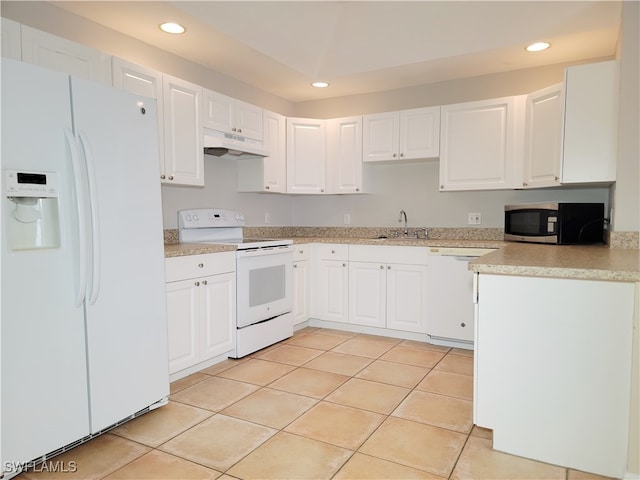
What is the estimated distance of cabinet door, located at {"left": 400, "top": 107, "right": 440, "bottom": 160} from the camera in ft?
12.5

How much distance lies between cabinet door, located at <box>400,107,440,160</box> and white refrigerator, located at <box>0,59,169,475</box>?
2403mm

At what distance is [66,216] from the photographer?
1.88 metres

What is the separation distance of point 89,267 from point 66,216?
25 cm

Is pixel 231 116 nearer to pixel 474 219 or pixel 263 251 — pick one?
pixel 263 251

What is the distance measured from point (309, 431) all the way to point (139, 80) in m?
2.42

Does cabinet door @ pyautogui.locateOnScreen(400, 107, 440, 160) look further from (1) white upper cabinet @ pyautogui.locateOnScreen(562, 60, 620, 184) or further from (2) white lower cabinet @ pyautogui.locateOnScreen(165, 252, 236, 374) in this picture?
(2) white lower cabinet @ pyautogui.locateOnScreen(165, 252, 236, 374)

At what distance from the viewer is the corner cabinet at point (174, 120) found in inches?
110

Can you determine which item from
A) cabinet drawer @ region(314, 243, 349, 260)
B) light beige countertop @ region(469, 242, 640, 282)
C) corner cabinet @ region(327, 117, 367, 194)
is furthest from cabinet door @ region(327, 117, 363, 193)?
light beige countertop @ region(469, 242, 640, 282)

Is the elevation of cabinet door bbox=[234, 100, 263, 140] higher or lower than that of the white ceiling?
lower

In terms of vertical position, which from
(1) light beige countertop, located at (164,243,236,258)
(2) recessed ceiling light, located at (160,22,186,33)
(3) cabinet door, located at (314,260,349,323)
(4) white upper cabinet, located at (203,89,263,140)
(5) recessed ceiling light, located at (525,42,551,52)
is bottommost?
(3) cabinet door, located at (314,260,349,323)

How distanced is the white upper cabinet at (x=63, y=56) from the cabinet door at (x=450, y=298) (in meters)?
2.78

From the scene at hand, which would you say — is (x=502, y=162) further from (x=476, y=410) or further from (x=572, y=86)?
(x=476, y=410)

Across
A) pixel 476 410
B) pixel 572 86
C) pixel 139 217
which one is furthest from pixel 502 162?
pixel 139 217

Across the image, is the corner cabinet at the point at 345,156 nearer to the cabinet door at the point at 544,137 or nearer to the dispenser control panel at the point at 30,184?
the cabinet door at the point at 544,137
